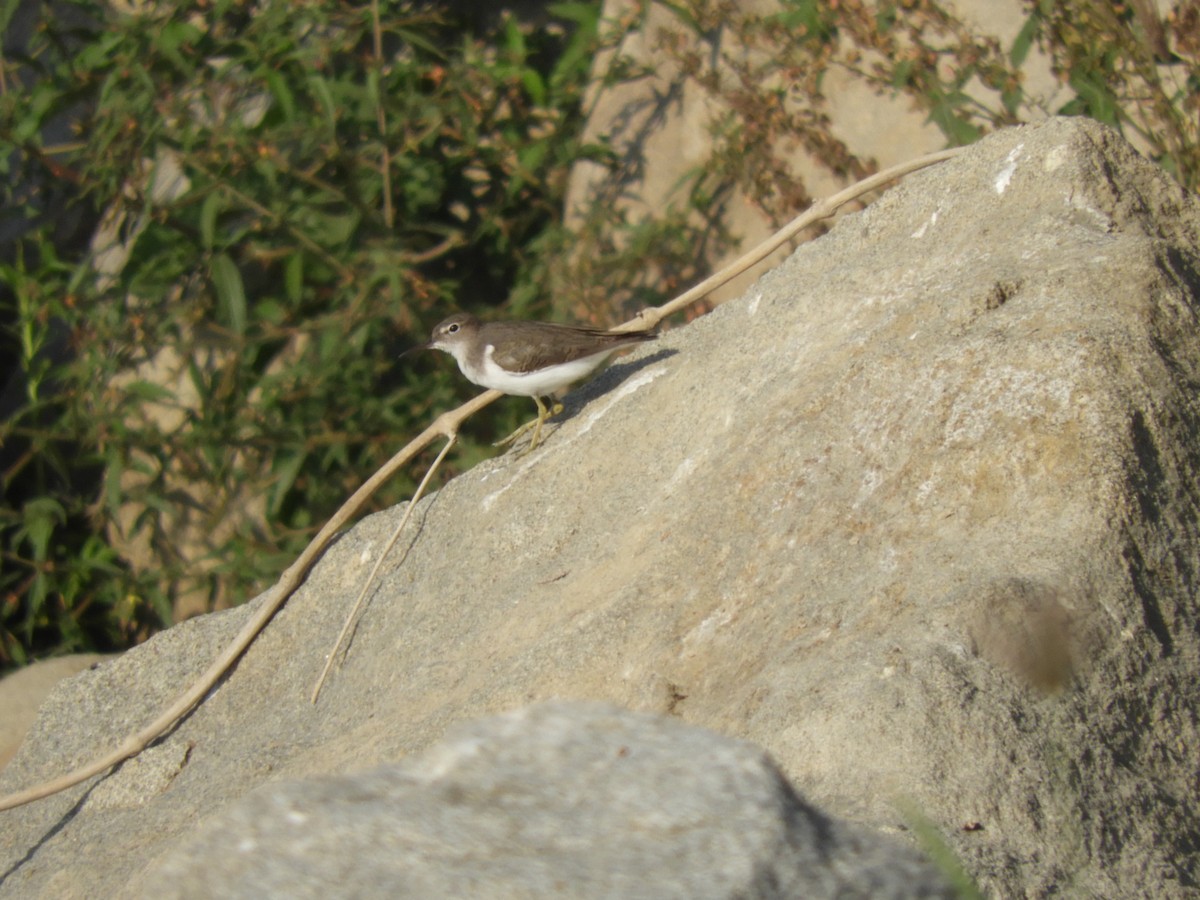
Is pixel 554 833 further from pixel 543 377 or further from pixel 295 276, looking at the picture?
pixel 295 276

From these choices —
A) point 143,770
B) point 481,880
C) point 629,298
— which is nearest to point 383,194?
point 629,298

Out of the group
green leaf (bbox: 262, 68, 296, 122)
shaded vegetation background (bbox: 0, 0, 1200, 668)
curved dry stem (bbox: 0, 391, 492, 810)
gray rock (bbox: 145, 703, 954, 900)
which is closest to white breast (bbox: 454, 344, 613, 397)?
curved dry stem (bbox: 0, 391, 492, 810)

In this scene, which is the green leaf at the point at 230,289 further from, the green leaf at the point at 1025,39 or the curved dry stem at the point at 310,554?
the green leaf at the point at 1025,39

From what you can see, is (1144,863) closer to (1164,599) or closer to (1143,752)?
(1143,752)

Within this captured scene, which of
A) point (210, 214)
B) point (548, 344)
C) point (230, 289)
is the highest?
point (210, 214)

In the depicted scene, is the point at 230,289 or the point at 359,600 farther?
the point at 230,289

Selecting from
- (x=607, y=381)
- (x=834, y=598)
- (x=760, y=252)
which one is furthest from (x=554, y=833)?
(x=760, y=252)

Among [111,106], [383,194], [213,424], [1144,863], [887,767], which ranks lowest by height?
[1144,863]

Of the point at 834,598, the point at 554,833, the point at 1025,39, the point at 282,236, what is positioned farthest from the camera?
the point at 282,236
